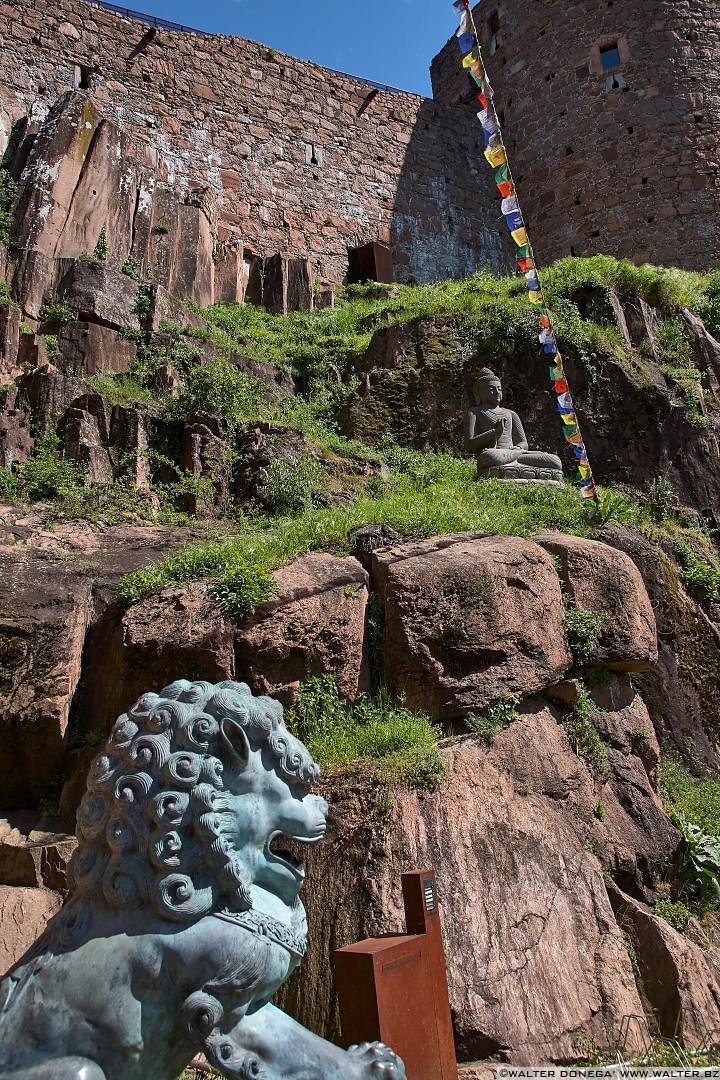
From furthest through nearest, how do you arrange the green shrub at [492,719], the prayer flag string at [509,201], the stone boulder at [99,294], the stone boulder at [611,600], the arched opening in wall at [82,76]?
the arched opening in wall at [82,76]
the stone boulder at [99,294]
the prayer flag string at [509,201]
the stone boulder at [611,600]
the green shrub at [492,719]

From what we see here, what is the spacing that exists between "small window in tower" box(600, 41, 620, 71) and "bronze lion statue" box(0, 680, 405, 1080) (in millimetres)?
25397

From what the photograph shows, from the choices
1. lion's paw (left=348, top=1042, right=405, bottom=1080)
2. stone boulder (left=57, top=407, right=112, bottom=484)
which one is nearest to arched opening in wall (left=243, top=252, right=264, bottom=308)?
stone boulder (left=57, top=407, right=112, bottom=484)

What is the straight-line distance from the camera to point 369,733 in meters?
5.78

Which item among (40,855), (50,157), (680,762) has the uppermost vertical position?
(50,157)

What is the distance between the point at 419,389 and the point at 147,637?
8226mm

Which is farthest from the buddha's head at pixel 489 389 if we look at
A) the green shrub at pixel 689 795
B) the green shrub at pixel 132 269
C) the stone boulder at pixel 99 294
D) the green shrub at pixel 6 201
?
the green shrub at pixel 6 201

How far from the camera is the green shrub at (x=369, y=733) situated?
17.6 feet

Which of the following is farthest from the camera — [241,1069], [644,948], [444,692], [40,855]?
[444,692]

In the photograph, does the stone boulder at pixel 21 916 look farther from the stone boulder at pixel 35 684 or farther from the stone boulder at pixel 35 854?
the stone boulder at pixel 35 684

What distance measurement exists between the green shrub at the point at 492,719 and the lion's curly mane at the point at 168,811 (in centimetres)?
373

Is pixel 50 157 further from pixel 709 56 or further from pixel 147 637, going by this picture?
pixel 709 56

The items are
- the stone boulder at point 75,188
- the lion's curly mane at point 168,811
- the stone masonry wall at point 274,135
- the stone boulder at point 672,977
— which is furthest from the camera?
the stone masonry wall at point 274,135

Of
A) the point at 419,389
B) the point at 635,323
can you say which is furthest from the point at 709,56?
the point at 419,389

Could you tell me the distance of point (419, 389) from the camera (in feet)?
44.3
